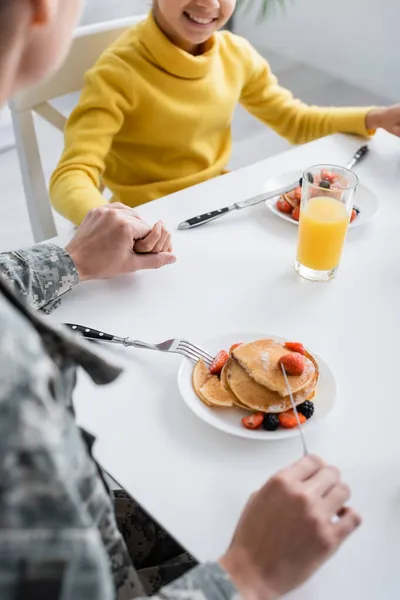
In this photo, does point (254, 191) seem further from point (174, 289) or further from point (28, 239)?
point (28, 239)

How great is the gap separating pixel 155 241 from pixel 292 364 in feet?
1.04

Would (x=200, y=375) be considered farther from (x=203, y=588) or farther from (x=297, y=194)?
(x=297, y=194)

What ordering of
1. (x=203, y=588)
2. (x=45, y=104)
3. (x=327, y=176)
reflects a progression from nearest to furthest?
(x=203, y=588) → (x=327, y=176) → (x=45, y=104)

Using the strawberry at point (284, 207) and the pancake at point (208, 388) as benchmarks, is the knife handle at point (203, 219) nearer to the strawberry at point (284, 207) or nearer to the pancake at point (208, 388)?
the strawberry at point (284, 207)

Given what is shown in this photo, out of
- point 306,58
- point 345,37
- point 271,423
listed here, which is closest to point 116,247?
point 271,423

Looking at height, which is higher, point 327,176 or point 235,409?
point 327,176

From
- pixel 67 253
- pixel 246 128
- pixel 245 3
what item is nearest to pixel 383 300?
pixel 67 253

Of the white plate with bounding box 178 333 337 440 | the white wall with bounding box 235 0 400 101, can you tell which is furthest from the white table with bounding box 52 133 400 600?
the white wall with bounding box 235 0 400 101

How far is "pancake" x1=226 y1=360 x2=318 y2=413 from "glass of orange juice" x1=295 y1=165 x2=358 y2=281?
249mm

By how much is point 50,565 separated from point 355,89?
304 centimetres

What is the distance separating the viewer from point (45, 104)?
1.44m

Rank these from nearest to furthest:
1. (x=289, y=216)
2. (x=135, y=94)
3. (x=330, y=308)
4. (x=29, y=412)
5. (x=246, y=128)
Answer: (x=29, y=412)
(x=330, y=308)
(x=289, y=216)
(x=135, y=94)
(x=246, y=128)

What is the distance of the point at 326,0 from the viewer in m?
3.08

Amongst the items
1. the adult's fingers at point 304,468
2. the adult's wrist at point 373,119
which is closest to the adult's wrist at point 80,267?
the adult's fingers at point 304,468
